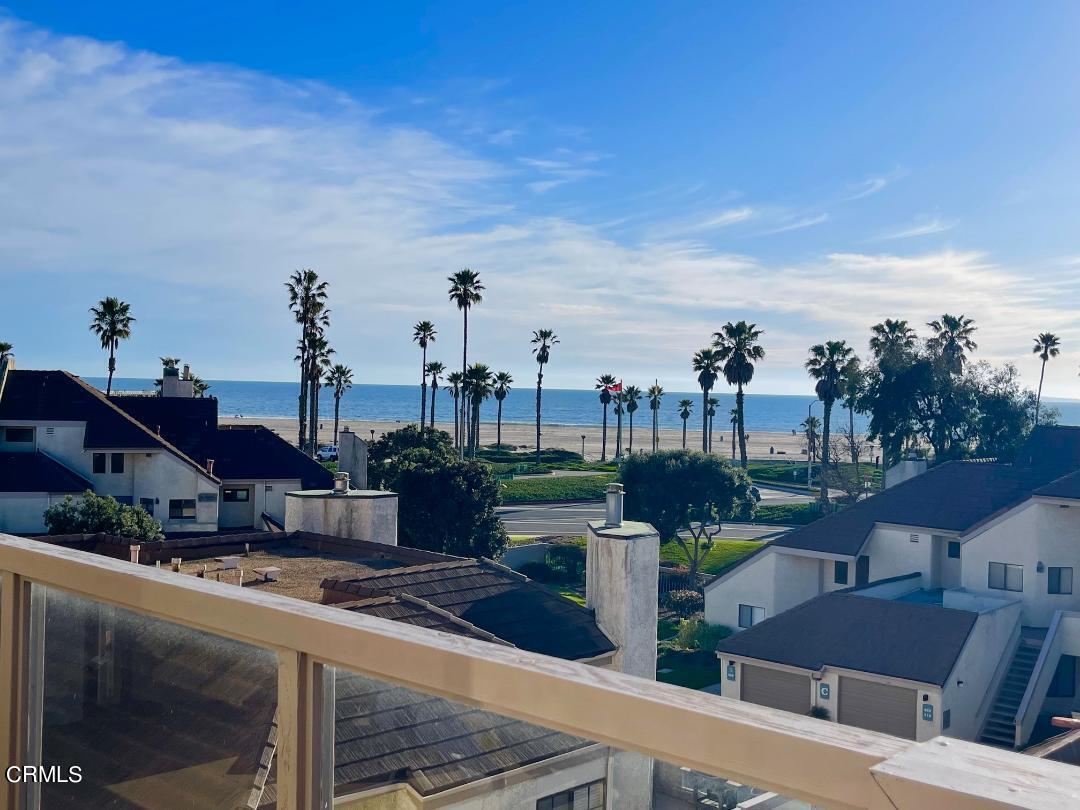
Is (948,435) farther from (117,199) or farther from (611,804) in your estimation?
(611,804)

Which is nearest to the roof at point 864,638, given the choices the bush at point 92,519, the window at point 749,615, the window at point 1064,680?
the window at point 1064,680

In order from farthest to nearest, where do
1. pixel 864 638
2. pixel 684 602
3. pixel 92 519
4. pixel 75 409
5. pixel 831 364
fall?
pixel 831 364 → pixel 684 602 → pixel 75 409 → pixel 92 519 → pixel 864 638

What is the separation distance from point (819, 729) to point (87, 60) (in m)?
13.2

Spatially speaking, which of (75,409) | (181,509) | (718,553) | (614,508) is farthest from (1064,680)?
(75,409)

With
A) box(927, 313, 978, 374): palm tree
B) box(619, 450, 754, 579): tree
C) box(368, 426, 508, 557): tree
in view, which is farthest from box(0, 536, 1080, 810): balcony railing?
box(927, 313, 978, 374): palm tree

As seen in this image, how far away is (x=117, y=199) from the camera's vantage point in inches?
1153

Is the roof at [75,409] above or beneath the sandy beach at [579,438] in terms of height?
above

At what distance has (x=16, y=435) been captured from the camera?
108ft

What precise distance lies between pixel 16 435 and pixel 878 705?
2850 centimetres

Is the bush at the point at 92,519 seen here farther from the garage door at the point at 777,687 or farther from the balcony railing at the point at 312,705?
the balcony railing at the point at 312,705

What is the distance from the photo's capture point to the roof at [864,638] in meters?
25.5

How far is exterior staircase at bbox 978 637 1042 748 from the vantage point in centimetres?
2612

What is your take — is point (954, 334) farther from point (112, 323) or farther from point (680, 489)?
point (112, 323)

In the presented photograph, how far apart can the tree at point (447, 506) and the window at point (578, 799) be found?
3524 centimetres
